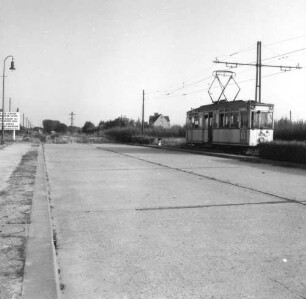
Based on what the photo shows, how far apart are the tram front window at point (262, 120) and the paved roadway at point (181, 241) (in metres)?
14.0

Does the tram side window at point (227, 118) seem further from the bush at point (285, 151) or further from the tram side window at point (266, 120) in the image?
the bush at point (285, 151)

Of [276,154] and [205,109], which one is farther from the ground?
[205,109]

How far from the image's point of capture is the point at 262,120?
24.3 meters

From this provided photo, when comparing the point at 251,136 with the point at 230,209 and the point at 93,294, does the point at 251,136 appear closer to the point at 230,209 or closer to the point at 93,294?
the point at 230,209

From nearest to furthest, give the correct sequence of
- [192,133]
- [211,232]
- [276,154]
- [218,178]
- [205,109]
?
[211,232]
[218,178]
[276,154]
[205,109]
[192,133]

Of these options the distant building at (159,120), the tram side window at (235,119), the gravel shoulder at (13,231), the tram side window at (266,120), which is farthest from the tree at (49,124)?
the gravel shoulder at (13,231)

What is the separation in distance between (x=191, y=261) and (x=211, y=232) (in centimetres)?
134

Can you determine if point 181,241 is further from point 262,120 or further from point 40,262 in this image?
point 262,120

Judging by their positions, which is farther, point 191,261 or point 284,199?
point 284,199

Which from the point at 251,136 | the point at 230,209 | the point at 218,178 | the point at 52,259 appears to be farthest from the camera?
the point at 251,136

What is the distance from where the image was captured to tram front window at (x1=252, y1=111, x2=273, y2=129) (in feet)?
78.6

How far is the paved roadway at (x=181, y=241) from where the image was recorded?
154 inches

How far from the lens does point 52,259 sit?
4461 mm

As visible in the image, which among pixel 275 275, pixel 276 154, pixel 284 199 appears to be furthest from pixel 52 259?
pixel 276 154
